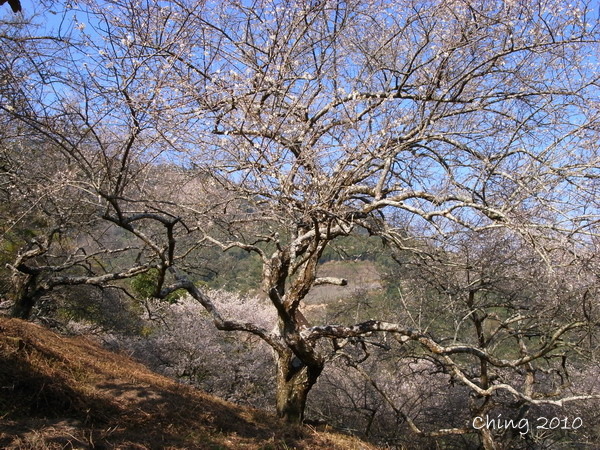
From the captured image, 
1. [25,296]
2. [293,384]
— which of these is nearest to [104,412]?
[293,384]

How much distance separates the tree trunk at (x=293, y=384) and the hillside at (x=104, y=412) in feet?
0.76

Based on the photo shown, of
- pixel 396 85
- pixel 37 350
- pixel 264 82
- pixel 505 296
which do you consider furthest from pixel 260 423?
pixel 505 296

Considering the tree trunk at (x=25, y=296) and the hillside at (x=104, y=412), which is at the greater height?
the tree trunk at (x=25, y=296)

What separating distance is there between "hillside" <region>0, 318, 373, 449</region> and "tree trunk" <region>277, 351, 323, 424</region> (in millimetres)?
230

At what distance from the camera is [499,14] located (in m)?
4.26

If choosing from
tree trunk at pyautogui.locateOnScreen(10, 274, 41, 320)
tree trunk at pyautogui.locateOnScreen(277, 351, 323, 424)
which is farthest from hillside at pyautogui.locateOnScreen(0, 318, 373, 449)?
tree trunk at pyautogui.locateOnScreen(10, 274, 41, 320)

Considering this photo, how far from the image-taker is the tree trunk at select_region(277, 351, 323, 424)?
486 cm

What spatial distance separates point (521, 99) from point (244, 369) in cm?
827

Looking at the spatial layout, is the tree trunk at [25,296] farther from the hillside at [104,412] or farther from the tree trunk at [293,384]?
the tree trunk at [293,384]

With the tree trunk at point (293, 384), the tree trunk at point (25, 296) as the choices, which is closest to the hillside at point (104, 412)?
the tree trunk at point (293, 384)

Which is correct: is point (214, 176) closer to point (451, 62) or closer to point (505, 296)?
point (451, 62)

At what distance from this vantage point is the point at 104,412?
11.1 ft

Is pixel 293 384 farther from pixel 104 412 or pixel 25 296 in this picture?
pixel 25 296

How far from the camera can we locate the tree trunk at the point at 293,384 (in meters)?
4.86
